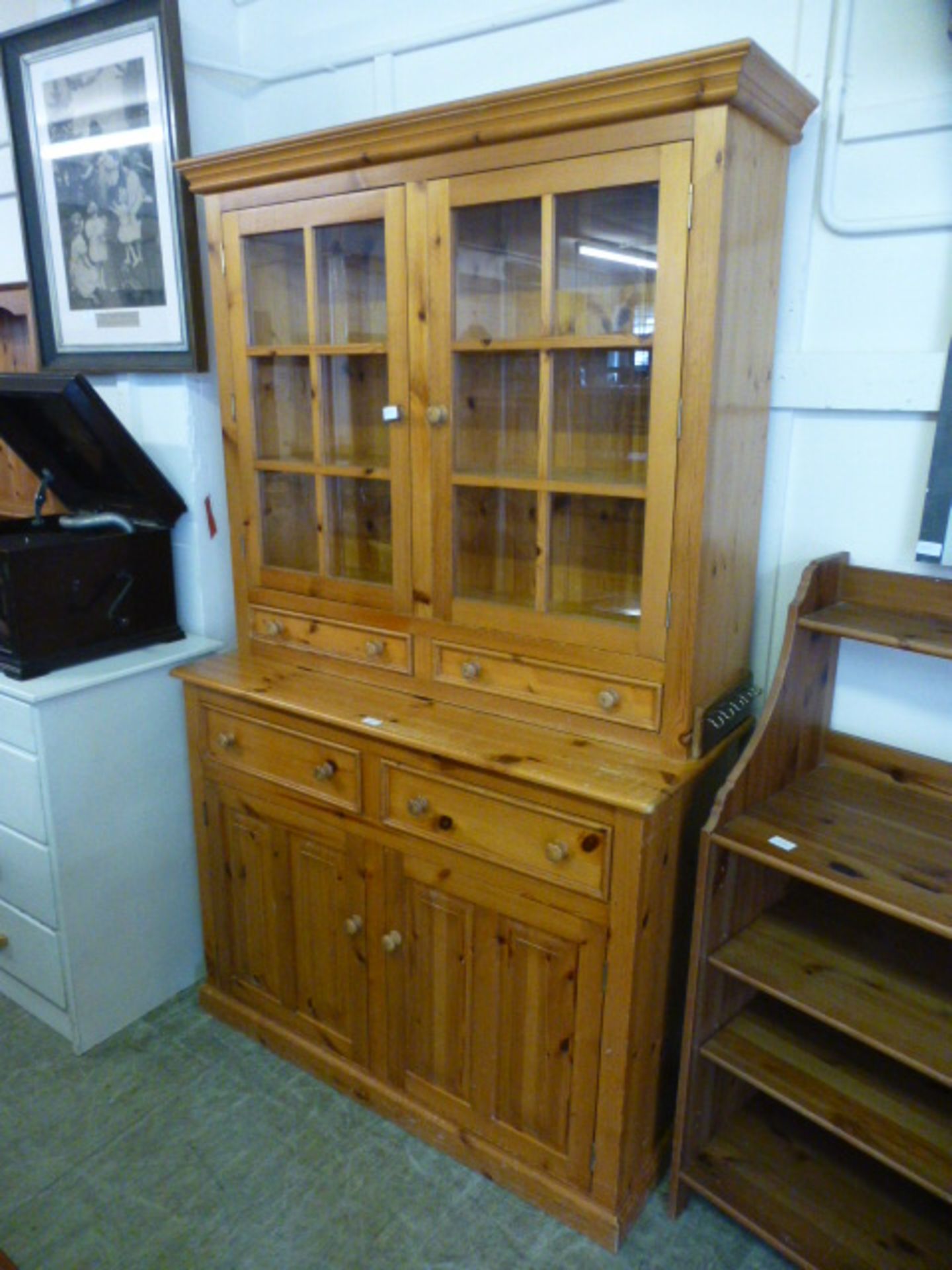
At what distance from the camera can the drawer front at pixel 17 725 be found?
1.89 meters

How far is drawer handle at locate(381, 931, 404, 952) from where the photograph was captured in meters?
1.73

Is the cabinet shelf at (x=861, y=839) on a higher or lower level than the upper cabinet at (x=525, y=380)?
lower

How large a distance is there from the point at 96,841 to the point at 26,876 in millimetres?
186

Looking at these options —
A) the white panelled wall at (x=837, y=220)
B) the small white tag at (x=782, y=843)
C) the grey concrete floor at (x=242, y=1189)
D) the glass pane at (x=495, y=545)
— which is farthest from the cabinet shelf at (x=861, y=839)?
the grey concrete floor at (x=242, y=1189)

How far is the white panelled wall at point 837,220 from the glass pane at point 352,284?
461mm

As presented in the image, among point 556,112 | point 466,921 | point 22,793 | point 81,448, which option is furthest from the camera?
point 81,448

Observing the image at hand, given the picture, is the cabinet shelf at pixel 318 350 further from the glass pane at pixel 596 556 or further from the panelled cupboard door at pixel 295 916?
the panelled cupboard door at pixel 295 916

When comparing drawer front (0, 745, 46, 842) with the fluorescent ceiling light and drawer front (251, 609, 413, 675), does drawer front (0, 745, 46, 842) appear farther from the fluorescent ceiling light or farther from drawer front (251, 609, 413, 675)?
the fluorescent ceiling light

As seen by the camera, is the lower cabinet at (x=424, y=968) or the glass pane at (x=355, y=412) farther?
the glass pane at (x=355, y=412)

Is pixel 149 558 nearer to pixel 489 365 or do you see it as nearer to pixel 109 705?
pixel 109 705

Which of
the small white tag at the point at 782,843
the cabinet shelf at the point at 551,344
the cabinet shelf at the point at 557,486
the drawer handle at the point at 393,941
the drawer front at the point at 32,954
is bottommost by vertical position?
the drawer front at the point at 32,954

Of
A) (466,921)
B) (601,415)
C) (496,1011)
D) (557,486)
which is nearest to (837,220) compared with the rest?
(601,415)

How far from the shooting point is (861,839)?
1.42 m

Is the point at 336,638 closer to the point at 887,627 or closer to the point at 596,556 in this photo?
the point at 596,556
